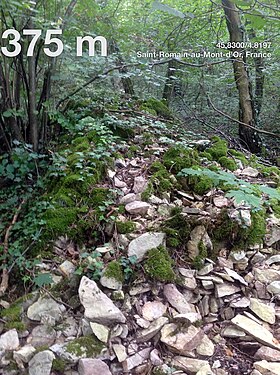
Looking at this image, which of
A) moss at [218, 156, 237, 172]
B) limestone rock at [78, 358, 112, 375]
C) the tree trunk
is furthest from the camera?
the tree trunk

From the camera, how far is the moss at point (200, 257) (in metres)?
2.04

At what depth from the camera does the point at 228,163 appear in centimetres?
303

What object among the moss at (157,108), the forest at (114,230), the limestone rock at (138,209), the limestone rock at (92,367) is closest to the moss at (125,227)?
the forest at (114,230)

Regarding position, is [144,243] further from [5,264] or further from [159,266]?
[5,264]

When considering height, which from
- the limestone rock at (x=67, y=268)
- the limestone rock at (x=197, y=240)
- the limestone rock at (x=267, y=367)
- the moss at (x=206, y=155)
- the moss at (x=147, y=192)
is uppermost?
the moss at (x=206, y=155)

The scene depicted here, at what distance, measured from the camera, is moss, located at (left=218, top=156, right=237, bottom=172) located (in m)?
3.01

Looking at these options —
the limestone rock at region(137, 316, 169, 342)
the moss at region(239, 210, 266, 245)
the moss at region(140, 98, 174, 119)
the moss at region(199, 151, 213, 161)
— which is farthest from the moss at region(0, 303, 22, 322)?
the moss at region(140, 98, 174, 119)

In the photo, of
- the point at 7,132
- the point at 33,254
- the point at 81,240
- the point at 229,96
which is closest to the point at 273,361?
the point at 81,240

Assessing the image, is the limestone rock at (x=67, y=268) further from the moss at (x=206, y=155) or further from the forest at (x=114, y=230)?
the moss at (x=206, y=155)

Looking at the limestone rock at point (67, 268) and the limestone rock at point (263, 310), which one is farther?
the limestone rock at point (67, 268)

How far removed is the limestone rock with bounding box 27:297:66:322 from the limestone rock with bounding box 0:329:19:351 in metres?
0.12

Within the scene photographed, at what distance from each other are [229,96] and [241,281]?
541cm

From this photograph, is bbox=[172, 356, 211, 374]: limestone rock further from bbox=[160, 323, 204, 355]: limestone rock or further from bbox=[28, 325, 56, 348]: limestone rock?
bbox=[28, 325, 56, 348]: limestone rock

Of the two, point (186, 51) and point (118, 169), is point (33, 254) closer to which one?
point (118, 169)
